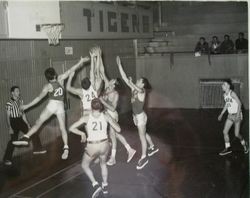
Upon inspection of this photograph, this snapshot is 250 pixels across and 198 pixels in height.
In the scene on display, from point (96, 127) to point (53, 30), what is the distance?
12.3 ft

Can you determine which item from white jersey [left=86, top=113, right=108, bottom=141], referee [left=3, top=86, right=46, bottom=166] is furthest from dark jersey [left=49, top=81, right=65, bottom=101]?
white jersey [left=86, top=113, right=108, bottom=141]

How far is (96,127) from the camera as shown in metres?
6.31

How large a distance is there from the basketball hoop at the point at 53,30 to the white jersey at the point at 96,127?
3236 mm

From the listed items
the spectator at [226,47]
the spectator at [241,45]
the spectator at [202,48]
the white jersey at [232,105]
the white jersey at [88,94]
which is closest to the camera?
the white jersey at [88,94]

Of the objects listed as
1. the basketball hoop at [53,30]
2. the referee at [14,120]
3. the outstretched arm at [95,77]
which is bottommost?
the referee at [14,120]

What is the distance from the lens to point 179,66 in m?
15.6

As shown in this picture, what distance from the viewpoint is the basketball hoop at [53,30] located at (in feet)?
28.5

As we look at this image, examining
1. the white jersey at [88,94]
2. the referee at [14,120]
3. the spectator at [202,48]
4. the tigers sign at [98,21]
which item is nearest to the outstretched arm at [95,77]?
the white jersey at [88,94]

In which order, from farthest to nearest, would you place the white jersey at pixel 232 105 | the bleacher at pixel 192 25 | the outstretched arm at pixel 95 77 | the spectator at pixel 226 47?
1. the bleacher at pixel 192 25
2. the spectator at pixel 226 47
3. the white jersey at pixel 232 105
4. the outstretched arm at pixel 95 77

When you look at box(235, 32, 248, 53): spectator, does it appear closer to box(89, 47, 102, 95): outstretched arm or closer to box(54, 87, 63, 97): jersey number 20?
box(89, 47, 102, 95): outstretched arm

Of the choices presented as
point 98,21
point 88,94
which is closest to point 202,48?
point 98,21

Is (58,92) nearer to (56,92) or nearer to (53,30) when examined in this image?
(56,92)

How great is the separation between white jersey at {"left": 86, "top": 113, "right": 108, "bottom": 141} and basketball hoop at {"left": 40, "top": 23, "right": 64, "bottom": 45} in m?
3.24

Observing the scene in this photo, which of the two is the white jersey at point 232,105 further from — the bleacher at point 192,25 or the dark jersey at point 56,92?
the bleacher at point 192,25
